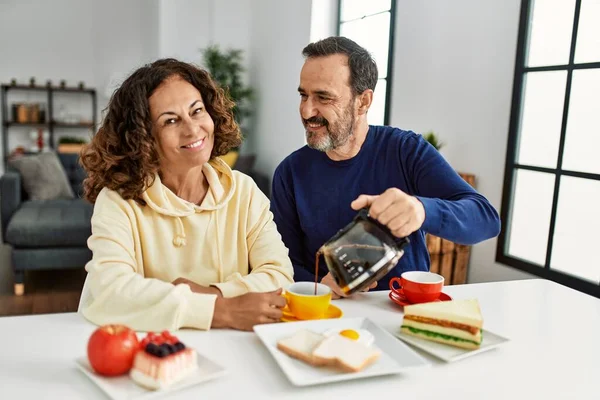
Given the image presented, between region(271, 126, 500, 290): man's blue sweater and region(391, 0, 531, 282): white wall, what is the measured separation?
1359 millimetres

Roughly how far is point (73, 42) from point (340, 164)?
6.76 m

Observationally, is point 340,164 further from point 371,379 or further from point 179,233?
point 371,379

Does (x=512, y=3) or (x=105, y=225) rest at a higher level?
(x=512, y=3)

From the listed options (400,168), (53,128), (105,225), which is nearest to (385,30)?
(400,168)

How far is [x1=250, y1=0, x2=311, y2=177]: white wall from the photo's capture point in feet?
16.5

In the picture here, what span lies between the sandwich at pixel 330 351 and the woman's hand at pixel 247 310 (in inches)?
5.0

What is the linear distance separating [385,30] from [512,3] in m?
1.38

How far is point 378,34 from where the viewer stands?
420 centimetres

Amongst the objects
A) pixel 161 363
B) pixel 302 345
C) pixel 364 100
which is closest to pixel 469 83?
pixel 364 100

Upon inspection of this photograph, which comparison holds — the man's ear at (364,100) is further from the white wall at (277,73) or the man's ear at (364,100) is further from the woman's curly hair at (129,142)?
the white wall at (277,73)

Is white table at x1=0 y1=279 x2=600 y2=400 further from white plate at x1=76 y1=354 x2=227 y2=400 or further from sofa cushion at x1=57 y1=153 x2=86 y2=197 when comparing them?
sofa cushion at x1=57 y1=153 x2=86 y2=197

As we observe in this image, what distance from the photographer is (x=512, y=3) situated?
282 cm

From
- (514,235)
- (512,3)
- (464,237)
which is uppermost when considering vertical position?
(512,3)

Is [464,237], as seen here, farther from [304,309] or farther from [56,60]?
[56,60]
